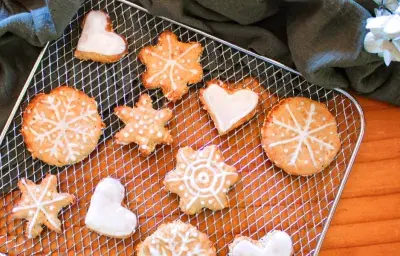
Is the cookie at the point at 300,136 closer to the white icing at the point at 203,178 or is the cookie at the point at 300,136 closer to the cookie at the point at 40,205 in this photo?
the white icing at the point at 203,178

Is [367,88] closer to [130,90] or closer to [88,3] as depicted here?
[130,90]

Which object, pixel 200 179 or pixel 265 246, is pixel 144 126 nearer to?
pixel 200 179

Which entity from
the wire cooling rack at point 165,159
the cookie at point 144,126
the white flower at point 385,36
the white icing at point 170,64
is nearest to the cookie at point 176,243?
the wire cooling rack at point 165,159

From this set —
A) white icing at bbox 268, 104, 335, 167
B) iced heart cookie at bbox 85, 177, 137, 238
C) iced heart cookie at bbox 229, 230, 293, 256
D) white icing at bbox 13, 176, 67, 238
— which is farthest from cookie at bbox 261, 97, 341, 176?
white icing at bbox 13, 176, 67, 238

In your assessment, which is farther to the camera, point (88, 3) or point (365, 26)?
point (88, 3)

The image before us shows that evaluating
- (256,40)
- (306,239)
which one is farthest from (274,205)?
(256,40)

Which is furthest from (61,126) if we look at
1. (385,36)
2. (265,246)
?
(385,36)
